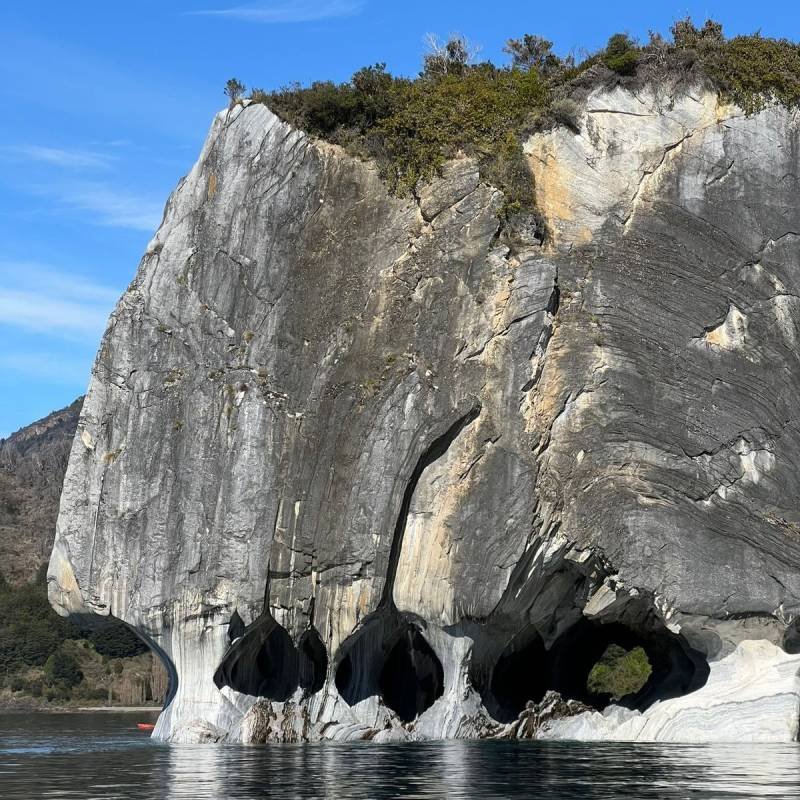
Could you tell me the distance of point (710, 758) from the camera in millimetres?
25906

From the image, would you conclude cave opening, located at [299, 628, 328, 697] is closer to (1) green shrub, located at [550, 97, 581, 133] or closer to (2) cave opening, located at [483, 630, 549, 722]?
(2) cave opening, located at [483, 630, 549, 722]

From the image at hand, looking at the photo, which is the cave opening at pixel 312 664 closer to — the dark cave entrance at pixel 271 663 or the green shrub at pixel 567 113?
the dark cave entrance at pixel 271 663

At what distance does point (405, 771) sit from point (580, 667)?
1946cm

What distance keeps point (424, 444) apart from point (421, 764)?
35.2ft

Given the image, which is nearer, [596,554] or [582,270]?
[596,554]


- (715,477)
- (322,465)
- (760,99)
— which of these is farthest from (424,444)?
(760,99)

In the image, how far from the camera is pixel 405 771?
2411 cm

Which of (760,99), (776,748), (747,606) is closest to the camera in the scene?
(776,748)

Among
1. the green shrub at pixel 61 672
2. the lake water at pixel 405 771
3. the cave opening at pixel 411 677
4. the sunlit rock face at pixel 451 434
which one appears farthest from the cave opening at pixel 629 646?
the green shrub at pixel 61 672

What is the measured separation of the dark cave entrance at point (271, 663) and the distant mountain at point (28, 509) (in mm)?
61097

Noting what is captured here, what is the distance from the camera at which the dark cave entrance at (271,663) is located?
117ft

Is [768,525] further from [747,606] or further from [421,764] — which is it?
[421,764]

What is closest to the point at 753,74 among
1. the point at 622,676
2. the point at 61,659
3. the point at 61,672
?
the point at 622,676

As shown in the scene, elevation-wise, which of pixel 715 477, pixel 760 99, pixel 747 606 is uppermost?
pixel 760 99
